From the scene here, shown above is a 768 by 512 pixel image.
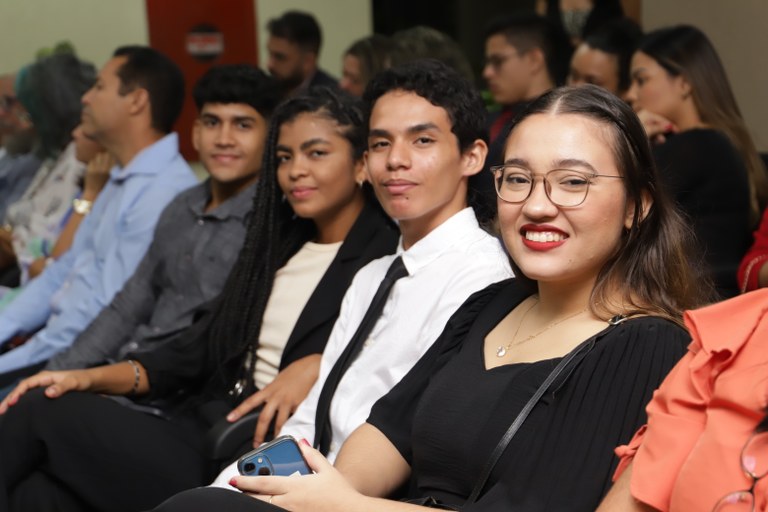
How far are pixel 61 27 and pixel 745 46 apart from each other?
3.89m

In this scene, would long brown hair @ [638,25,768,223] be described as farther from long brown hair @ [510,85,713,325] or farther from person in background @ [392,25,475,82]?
long brown hair @ [510,85,713,325]

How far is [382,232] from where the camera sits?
106 inches

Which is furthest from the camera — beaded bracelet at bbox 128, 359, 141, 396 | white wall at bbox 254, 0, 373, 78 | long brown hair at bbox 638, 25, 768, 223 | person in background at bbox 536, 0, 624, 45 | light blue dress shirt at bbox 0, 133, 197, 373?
white wall at bbox 254, 0, 373, 78

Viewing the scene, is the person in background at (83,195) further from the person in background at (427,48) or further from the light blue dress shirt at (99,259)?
the person in background at (427,48)

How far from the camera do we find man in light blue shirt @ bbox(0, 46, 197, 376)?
3.53m

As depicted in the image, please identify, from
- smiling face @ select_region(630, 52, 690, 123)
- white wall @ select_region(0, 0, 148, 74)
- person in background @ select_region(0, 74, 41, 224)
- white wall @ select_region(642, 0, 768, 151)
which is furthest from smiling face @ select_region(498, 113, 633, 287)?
white wall @ select_region(0, 0, 148, 74)

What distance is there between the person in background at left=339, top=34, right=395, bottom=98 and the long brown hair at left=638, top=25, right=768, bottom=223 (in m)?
1.53

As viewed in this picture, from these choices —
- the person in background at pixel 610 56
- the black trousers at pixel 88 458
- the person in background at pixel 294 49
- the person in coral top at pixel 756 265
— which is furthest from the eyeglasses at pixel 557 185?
the person in background at pixel 294 49

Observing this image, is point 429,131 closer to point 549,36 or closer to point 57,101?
point 549,36

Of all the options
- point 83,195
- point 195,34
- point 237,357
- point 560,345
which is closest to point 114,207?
point 83,195

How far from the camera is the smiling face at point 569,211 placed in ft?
5.70

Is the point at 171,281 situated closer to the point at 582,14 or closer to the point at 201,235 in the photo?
the point at 201,235

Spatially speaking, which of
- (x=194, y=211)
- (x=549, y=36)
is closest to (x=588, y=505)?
(x=194, y=211)

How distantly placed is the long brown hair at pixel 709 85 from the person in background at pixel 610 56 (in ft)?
1.90
